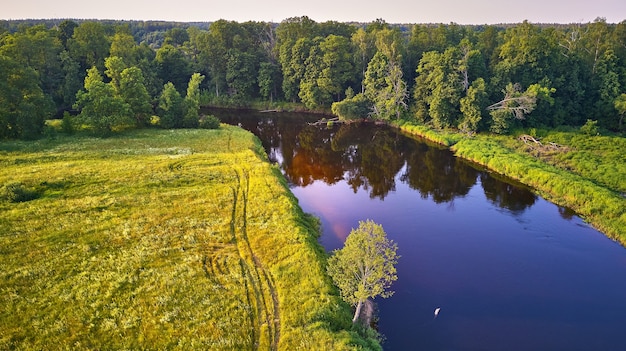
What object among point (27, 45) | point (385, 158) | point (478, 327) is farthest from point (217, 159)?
point (27, 45)

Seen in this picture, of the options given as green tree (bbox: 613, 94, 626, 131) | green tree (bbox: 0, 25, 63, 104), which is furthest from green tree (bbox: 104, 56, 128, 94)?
green tree (bbox: 613, 94, 626, 131)

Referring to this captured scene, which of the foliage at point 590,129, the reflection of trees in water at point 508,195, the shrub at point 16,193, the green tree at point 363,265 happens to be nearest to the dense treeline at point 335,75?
the foliage at point 590,129

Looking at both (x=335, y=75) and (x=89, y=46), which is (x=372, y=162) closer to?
(x=335, y=75)

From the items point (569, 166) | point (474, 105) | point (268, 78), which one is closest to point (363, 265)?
point (569, 166)

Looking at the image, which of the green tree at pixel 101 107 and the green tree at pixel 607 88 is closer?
the green tree at pixel 101 107

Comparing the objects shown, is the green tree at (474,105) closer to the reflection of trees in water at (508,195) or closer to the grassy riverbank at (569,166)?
the grassy riverbank at (569,166)

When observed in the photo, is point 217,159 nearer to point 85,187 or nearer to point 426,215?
point 85,187
